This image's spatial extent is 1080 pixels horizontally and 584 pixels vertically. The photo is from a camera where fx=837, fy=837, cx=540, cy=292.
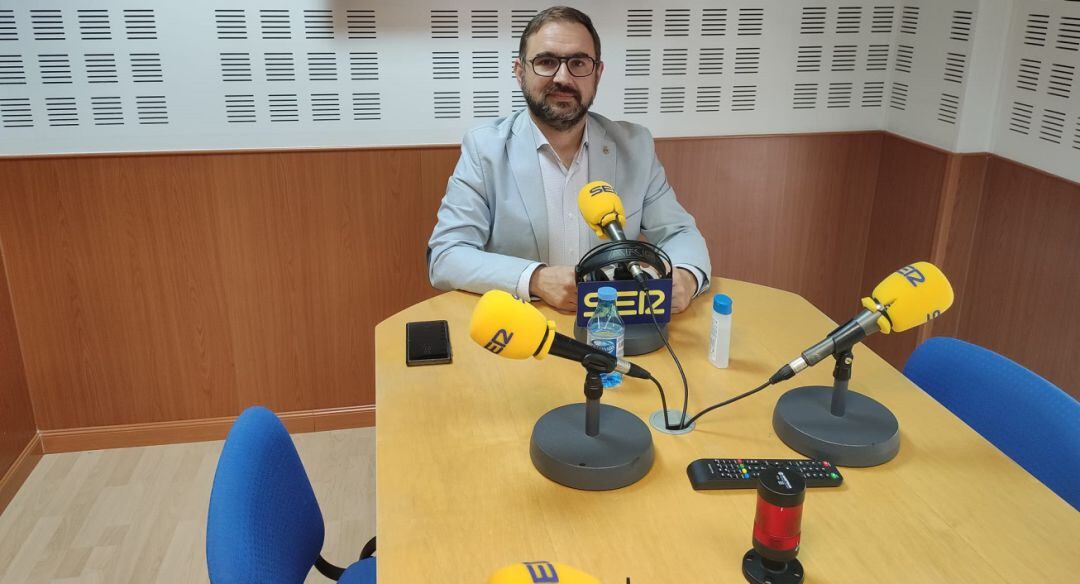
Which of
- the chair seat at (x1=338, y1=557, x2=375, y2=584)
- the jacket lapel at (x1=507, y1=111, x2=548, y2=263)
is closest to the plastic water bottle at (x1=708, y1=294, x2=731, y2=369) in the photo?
the jacket lapel at (x1=507, y1=111, x2=548, y2=263)

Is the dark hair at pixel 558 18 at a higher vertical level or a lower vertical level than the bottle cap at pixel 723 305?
higher

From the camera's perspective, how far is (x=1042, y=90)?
105 inches

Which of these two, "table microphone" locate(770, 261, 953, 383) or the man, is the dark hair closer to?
the man

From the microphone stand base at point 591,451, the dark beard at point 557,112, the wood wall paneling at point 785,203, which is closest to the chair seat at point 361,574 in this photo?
the microphone stand base at point 591,451

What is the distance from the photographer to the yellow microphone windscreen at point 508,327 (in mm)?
1340

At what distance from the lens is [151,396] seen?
3086 millimetres

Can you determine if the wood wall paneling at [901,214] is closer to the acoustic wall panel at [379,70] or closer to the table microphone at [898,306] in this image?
the acoustic wall panel at [379,70]

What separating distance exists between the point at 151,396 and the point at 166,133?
38.4 inches

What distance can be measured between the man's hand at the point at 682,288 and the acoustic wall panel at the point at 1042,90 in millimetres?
1368

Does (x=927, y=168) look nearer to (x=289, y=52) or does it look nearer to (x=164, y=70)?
(x=289, y=52)

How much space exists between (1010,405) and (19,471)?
118 inches

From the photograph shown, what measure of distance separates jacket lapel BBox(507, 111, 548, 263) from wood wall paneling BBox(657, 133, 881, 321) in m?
0.93

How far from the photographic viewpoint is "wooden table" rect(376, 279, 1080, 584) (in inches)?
48.1

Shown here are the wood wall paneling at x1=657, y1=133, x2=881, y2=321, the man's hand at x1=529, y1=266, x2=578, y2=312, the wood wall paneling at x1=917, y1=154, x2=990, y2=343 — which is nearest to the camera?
the man's hand at x1=529, y1=266, x2=578, y2=312
